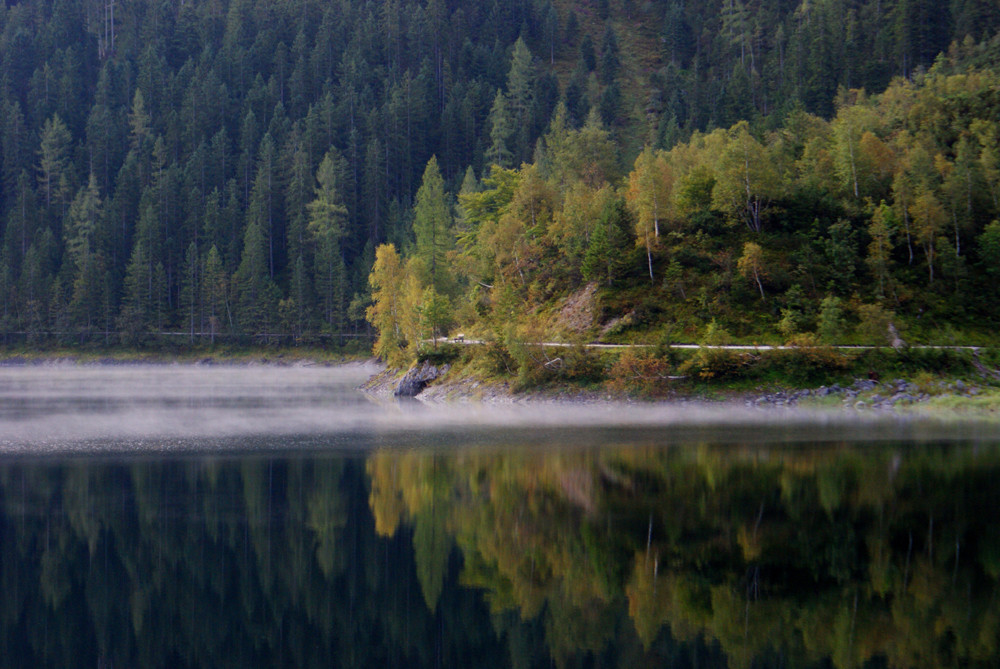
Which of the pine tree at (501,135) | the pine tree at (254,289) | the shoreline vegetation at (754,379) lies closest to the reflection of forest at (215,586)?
the shoreline vegetation at (754,379)

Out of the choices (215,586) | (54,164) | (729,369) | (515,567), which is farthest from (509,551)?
(54,164)

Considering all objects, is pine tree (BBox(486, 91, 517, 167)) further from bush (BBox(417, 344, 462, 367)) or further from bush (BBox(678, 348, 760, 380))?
bush (BBox(678, 348, 760, 380))

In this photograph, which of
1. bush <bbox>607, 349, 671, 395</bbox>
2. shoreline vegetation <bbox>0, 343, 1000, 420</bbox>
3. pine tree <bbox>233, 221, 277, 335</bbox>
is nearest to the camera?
shoreline vegetation <bbox>0, 343, 1000, 420</bbox>

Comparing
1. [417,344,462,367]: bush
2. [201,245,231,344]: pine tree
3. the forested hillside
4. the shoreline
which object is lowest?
the shoreline

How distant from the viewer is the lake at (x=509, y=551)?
1775 centimetres

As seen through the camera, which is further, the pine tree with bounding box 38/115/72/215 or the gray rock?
the pine tree with bounding box 38/115/72/215

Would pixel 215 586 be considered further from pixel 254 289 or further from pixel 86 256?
pixel 86 256

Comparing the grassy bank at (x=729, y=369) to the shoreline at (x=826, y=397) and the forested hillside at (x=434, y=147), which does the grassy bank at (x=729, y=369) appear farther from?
the forested hillside at (x=434, y=147)

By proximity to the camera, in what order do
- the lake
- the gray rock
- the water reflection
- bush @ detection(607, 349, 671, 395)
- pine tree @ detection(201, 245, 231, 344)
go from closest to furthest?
the water reflection < the lake < bush @ detection(607, 349, 671, 395) < the gray rock < pine tree @ detection(201, 245, 231, 344)

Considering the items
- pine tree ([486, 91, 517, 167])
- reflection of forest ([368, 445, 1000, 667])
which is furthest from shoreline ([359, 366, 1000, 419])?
pine tree ([486, 91, 517, 167])

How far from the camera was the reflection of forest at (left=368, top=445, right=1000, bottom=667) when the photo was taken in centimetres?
1772

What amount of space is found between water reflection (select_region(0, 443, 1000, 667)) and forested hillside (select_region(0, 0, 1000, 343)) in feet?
119

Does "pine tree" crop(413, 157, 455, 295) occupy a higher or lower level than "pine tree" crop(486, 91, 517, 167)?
lower

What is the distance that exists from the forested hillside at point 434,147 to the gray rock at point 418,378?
522 centimetres
